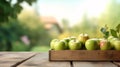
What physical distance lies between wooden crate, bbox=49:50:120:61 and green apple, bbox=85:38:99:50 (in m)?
0.03

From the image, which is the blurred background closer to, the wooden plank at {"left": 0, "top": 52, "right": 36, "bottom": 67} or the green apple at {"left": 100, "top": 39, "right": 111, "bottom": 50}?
the wooden plank at {"left": 0, "top": 52, "right": 36, "bottom": 67}

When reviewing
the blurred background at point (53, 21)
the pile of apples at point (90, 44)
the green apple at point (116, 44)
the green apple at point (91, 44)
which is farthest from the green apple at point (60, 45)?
the blurred background at point (53, 21)

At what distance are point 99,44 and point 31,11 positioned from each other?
10616 mm

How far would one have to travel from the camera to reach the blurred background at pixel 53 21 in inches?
443

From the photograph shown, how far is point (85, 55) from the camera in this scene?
1.50m

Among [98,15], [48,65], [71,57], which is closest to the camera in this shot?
[48,65]

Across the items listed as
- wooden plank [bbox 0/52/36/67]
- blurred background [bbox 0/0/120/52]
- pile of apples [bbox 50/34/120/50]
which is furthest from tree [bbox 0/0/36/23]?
blurred background [bbox 0/0/120/52]

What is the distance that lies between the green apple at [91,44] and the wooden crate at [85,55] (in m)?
0.03

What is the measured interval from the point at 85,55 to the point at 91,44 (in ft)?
0.21

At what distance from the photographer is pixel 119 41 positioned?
1526mm

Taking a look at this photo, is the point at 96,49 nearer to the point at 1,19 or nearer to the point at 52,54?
the point at 52,54

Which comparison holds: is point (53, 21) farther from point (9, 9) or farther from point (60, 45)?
point (60, 45)

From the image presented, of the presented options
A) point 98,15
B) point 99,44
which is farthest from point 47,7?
point 99,44

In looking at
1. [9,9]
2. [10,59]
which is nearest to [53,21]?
[9,9]
